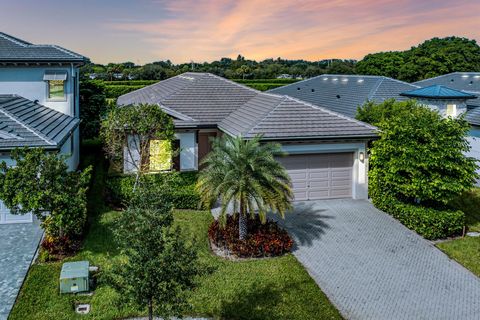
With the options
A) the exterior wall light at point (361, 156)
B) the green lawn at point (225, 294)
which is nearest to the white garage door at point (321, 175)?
the exterior wall light at point (361, 156)

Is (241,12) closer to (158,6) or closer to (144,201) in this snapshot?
(158,6)

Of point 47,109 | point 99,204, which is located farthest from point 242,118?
point 47,109

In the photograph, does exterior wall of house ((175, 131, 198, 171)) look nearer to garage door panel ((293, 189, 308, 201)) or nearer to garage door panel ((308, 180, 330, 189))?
garage door panel ((293, 189, 308, 201))

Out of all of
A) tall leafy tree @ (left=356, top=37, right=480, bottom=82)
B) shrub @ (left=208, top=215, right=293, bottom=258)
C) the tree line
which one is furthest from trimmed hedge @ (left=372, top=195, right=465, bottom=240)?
tall leafy tree @ (left=356, top=37, right=480, bottom=82)

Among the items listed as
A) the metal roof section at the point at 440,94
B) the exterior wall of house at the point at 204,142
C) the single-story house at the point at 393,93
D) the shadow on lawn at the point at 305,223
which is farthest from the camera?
the single-story house at the point at 393,93

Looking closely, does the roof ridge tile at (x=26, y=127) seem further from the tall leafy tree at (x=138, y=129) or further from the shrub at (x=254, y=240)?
the shrub at (x=254, y=240)

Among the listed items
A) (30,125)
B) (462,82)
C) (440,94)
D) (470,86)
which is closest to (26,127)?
(30,125)
